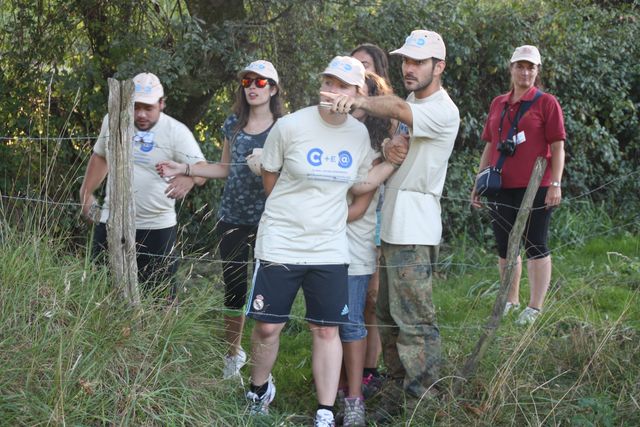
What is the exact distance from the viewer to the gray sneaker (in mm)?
4844

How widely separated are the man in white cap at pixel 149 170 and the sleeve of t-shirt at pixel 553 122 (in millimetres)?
2438

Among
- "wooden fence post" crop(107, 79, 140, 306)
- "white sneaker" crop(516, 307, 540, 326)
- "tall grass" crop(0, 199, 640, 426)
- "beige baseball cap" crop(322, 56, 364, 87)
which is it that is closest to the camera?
"tall grass" crop(0, 199, 640, 426)

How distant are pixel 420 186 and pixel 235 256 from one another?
1.18 m

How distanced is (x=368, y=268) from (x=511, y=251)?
0.76 metres

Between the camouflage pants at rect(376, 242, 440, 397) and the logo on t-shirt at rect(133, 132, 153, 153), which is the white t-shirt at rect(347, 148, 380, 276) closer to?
the camouflage pants at rect(376, 242, 440, 397)

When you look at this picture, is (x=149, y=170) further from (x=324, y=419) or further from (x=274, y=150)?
(x=324, y=419)

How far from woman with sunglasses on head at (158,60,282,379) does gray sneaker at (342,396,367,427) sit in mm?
754

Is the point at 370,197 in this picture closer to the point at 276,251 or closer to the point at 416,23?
the point at 276,251

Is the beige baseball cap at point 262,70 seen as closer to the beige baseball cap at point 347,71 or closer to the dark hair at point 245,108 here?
the dark hair at point 245,108

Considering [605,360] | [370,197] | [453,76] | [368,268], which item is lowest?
[605,360]

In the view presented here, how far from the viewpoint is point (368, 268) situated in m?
5.04

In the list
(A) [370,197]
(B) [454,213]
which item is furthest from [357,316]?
(B) [454,213]

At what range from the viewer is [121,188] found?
15.0ft

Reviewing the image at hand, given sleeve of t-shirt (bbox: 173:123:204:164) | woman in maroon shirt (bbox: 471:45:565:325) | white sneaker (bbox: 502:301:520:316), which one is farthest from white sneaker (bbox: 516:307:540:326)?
sleeve of t-shirt (bbox: 173:123:204:164)
